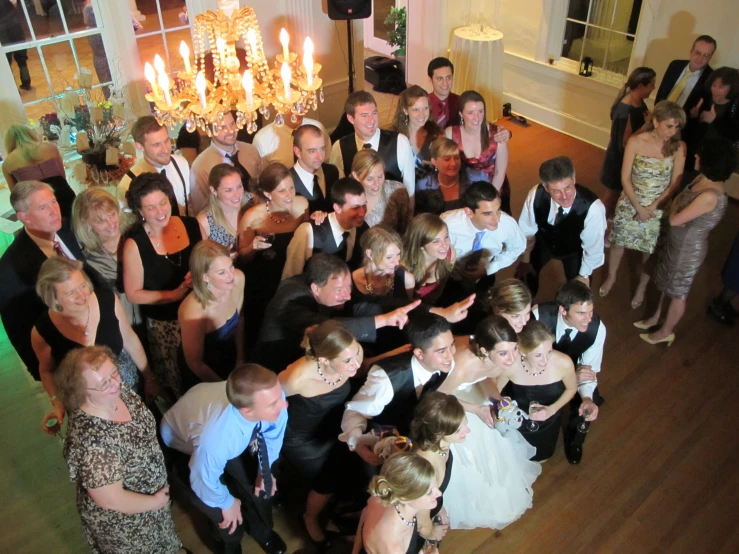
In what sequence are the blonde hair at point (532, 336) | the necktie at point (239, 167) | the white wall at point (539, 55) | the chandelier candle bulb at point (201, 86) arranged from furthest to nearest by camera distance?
1. the white wall at point (539, 55)
2. the necktie at point (239, 167)
3. the blonde hair at point (532, 336)
4. the chandelier candle bulb at point (201, 86)

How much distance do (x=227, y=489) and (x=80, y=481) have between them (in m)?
0.60

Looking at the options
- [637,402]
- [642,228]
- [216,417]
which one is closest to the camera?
[216,417]

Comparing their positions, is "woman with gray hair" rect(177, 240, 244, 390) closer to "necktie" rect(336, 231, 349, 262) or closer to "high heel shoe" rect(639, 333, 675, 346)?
"necktie" rect(336, 231, 349, 262)

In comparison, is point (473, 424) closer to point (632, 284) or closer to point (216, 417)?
point (216, 417)

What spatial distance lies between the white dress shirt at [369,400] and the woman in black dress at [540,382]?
0.54m

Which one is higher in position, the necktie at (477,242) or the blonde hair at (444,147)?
the blonde hair at (444,147)

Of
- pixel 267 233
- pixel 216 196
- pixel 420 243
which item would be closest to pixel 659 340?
pixel 420 243

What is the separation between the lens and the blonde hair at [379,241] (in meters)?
2.97

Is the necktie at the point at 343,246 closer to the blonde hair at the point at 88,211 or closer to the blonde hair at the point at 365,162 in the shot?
the blonde hair at the point at 365,162

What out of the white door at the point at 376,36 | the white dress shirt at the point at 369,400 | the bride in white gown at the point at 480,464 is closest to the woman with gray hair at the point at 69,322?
the white dress shirt at the point at 369,400

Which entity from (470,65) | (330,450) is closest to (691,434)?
(330,450)

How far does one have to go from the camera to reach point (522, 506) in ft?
10.2

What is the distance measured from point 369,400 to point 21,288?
71.6 inches

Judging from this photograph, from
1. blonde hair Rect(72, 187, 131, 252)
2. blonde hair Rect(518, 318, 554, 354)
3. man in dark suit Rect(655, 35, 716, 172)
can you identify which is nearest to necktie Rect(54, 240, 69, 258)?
blonde hair Rect(72, 187, 131, 252)
